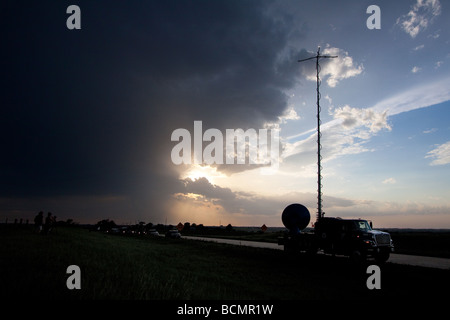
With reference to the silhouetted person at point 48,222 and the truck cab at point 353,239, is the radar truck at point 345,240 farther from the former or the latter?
the silhouetted person at point 48,222

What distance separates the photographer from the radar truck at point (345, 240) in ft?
66.3

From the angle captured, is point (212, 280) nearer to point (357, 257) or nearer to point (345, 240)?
point (357, 257)

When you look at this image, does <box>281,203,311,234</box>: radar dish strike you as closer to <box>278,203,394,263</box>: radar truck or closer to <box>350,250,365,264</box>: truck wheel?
<box>278,203,394,263</box>: radar truck

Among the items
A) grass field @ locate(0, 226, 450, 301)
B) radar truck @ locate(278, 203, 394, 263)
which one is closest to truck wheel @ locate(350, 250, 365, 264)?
radar truck @ locate(278, 203, 394, 263)

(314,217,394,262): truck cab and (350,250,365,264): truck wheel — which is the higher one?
(314,217,394,262): truck cab

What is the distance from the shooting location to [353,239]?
2103cm

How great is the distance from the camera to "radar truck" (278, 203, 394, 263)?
66.3 feet

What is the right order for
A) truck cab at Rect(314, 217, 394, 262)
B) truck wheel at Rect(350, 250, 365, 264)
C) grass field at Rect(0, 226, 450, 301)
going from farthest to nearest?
1. truck cab at Rect(314, 217, 394, 262)
2. truck wheel at Rect(350, 250, 365, 264)
3. grass field at Rect(0, 226, 450, 301)

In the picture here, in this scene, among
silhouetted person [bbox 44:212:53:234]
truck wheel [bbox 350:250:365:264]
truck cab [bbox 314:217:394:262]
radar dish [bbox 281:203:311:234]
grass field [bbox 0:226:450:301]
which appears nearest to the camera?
grass field [bbox 0:226:450:301]

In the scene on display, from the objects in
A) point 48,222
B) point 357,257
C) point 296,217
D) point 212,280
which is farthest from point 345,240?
point 48,222
